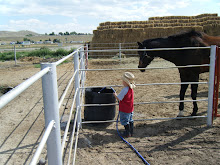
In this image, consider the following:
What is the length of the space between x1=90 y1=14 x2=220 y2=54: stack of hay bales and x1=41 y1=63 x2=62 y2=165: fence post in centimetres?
1689

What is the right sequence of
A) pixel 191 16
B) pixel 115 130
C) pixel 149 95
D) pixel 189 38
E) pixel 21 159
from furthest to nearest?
1. pixel 191 16
2. pixel 149 95
3. pixel 189 38
4. pixel 115 130
5. pixel 21 159

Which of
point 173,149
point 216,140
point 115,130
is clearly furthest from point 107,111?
point 216,140

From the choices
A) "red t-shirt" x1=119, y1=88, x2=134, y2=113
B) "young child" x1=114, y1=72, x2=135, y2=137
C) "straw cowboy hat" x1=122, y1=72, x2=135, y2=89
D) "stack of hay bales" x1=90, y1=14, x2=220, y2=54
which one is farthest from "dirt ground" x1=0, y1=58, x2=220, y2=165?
"stack of hay bales" x1=90, y1=14, x2=220, y2=54

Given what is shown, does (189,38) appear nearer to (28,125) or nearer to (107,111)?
(107,111)

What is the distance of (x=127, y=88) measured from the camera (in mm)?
3322

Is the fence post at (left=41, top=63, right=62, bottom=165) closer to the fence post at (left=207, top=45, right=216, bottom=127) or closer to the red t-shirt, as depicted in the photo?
the red t-shirt

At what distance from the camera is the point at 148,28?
717 inches

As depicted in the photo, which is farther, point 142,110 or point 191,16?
point 191,16

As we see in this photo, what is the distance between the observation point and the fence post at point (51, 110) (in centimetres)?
140

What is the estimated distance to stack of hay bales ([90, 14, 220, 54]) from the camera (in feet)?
58.5

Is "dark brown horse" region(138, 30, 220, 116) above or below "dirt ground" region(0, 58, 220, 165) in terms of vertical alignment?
above

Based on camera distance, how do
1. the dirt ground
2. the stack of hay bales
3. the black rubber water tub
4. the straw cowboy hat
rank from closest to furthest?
the dirt ground, the straw cowboy hat, the black rubber water tub, the stack of hay bales

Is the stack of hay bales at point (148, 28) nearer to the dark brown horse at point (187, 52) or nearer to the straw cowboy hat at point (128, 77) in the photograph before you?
the dark brown horse at point (187, 52)

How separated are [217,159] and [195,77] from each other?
178 centimetres
